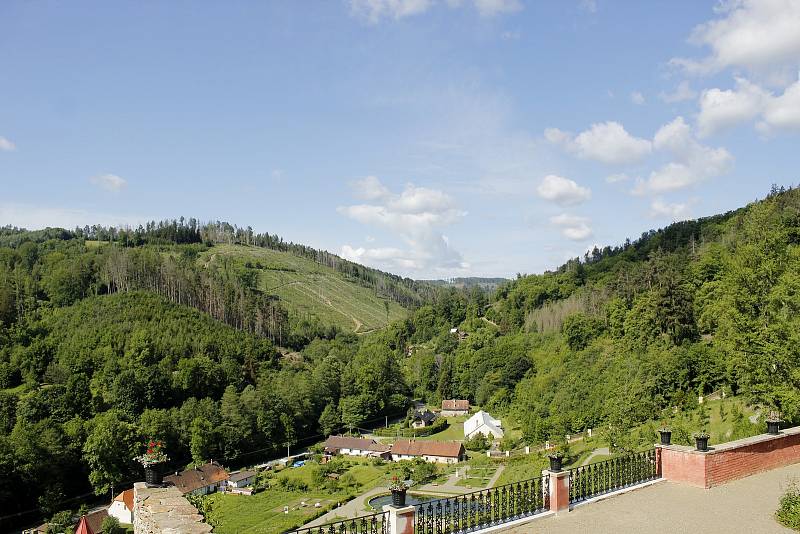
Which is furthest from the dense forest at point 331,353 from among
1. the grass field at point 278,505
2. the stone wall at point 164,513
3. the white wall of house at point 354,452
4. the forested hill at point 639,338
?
the stone wall at point 164,513

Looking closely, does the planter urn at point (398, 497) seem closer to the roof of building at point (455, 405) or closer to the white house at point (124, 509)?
the white house at point (124, 509)

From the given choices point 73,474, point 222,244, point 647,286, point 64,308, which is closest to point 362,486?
point 73,474

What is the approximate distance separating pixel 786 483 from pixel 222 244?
16675cm

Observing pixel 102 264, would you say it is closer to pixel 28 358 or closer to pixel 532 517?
pixel 28 358

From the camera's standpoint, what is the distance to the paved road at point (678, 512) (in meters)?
9.02

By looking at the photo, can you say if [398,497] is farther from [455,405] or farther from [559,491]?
[455,405]

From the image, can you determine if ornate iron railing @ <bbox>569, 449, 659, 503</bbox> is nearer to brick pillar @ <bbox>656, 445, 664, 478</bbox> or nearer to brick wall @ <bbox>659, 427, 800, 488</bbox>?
brick pillar @ <bbox>656, 445, 664, 478</bbox>

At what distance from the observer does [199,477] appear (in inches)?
1681

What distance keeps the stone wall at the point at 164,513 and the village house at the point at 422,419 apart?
198 feet

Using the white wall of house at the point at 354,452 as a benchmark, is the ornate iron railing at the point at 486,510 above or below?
above

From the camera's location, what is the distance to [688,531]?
348 inches

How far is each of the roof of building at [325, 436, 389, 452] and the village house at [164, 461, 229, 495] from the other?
1319cm

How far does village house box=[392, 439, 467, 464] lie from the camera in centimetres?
4996

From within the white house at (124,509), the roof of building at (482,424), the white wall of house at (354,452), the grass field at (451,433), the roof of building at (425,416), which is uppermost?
the roof of building at (482,424)
